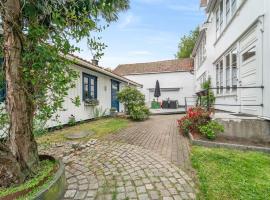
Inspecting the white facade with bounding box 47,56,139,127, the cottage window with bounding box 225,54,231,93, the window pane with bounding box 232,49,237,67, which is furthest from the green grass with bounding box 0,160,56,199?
the cottage window with bounding box 225,54,231,93

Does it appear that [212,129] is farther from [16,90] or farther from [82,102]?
[82,102]

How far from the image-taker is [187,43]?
3725 centimetres

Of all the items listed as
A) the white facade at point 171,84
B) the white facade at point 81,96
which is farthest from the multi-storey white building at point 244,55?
the white facade at point 171,84

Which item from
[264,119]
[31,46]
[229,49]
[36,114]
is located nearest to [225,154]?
[264,119]

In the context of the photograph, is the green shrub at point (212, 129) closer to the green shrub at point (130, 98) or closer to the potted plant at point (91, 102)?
the green shrub at point (130, 98)

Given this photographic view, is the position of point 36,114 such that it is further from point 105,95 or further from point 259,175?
point 105,95

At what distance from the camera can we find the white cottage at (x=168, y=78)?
976 inches

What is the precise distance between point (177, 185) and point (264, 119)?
384 cm

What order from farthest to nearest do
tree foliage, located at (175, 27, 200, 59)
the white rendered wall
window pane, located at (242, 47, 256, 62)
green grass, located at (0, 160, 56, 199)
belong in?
tree foliage, located at (175, 27, 200, 59), the white rendered wall, window pane, located at (242, 47, 256, 62), green grass, located at (0, 160, 56, 199)

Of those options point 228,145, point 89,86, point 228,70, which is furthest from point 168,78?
point 228,145

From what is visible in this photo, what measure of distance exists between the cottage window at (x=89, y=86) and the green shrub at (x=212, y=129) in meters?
6.36

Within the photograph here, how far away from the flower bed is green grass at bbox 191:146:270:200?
80 cm

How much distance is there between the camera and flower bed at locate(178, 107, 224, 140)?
5.85m

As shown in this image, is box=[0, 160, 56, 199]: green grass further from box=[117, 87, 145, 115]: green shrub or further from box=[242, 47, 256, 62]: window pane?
box=[117, 87, 145, 115]: green shrub
